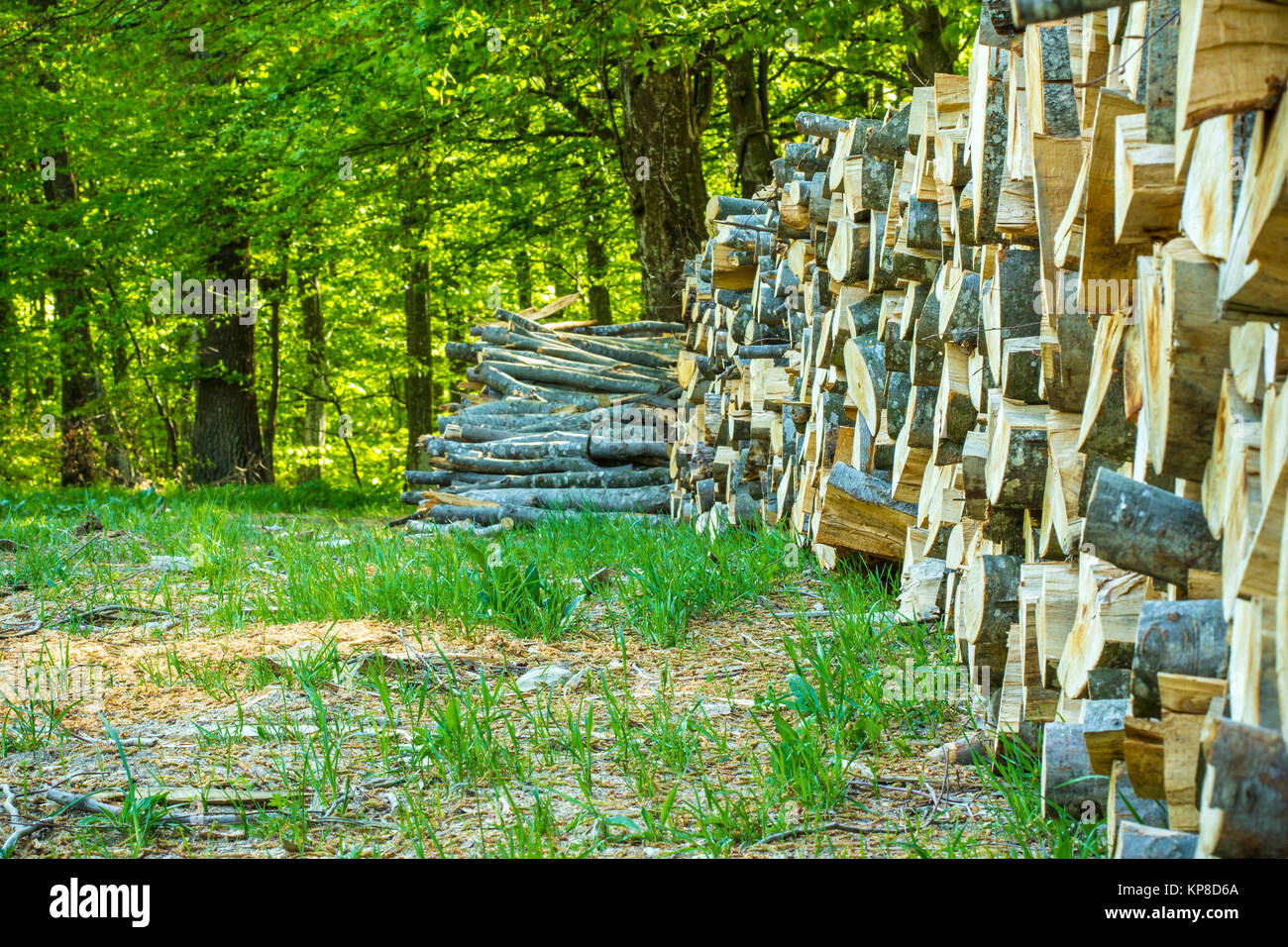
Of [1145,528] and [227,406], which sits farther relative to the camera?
[227,406]

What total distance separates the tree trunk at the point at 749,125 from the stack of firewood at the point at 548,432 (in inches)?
74.6

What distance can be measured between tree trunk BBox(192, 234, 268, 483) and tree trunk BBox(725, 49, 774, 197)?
18.5 ft

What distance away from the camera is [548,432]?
320 inches

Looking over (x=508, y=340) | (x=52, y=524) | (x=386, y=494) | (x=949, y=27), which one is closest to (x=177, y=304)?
(x=386, y=494)

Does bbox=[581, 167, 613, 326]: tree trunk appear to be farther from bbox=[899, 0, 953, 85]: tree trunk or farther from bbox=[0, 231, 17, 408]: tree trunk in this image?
bbox=[0, 231, 17, 408]: tree trunk

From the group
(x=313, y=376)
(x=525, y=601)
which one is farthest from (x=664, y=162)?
(x=313, y=376)

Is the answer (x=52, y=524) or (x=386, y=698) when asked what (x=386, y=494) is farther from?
(x=386, y=698)

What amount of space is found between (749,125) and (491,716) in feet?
29.6

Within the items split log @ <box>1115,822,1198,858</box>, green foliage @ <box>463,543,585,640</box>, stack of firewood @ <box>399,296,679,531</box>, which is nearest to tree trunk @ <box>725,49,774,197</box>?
stack of firewood @ <box>399,296,679,531</box>

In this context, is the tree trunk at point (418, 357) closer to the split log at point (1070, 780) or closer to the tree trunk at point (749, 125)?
the tree trunk at point (749, 125)

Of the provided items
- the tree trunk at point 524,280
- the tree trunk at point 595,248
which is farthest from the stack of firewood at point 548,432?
the tree trunk at point 524,280

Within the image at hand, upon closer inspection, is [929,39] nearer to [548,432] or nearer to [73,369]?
[548,432]

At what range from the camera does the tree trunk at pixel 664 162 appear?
9.88 meters
